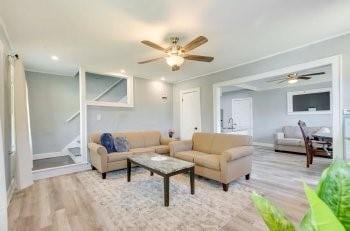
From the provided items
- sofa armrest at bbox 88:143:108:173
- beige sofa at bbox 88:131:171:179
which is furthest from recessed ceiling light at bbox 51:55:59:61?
sofa armrest at bbox 88:143:108:173

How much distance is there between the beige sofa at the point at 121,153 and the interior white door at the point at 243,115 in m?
3.96

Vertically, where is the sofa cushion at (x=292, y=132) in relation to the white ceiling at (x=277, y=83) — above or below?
below

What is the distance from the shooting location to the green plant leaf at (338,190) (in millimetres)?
325

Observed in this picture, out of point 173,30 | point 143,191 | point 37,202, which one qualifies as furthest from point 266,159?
point 37,202

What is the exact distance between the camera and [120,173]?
378cm

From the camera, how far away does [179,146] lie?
387 centimetres

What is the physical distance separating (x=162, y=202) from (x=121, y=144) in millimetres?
1902

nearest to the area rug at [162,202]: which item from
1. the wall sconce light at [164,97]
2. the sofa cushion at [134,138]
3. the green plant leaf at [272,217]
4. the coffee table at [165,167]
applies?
the coffee table at [165,167]

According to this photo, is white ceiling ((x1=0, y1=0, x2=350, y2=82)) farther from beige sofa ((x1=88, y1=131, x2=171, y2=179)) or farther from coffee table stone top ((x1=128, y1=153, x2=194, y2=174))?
coffee table stone top ((x1=128, y1=153, x2=194, y2=174))

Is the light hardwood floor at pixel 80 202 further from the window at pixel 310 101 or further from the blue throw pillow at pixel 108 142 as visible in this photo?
the window at pixel 310 101

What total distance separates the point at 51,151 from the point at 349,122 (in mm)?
6433

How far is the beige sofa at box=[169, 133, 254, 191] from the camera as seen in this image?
2857 mm

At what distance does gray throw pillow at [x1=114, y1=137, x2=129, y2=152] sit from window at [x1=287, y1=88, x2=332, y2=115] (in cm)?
565

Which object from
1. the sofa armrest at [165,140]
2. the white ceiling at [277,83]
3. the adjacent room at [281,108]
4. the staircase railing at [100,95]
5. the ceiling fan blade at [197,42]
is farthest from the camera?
the adjacent room at [281,108]
